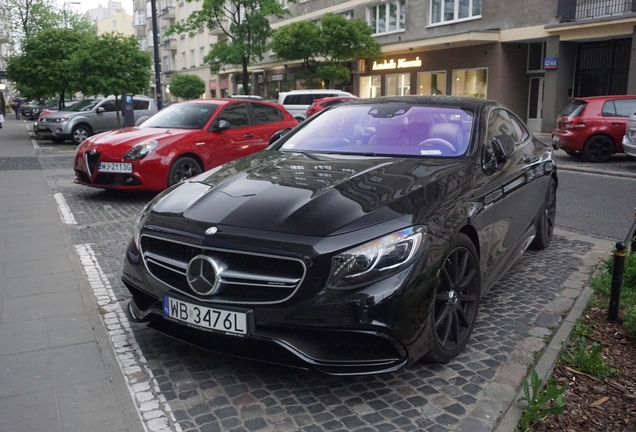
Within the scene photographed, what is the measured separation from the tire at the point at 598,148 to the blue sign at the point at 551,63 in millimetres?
10281

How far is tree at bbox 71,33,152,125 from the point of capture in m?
19.0

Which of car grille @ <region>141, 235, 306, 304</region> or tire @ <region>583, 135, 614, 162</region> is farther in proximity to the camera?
tire @ <region>583, 135, 614, 162</region>

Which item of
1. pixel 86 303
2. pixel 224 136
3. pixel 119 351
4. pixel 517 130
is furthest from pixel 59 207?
pixel 517 130

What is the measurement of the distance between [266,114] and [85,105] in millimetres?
13679

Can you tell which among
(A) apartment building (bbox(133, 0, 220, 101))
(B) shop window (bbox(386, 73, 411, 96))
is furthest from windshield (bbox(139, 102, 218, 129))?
(A) apartment building (bbox(133, 0, 220, 101))

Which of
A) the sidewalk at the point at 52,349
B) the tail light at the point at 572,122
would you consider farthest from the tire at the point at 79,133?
the tail light at the point at 572,122

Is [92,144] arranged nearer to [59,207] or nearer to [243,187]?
[59,207]

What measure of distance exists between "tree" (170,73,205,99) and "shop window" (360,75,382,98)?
20.6 metres

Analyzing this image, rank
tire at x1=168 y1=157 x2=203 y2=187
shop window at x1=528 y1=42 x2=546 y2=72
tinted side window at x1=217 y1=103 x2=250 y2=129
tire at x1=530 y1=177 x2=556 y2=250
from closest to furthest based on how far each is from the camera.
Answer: tire at x1=530 y1=177 x2=556 y2=250
tire at x1=168 y1=157 x2=203 y2=187
tinted side window at x1=217 y1=103 x2=250 y2=129
shop window at x1=528 y1=42 x2=546 y2=72

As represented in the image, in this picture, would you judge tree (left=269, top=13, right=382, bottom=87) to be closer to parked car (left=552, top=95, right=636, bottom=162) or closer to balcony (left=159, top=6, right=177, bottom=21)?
parked car (left=552, top=95, right=636, bottom=162)

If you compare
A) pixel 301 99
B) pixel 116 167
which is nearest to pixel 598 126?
pixel 116 167

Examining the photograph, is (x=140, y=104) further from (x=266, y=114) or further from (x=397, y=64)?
(x=397, y=64)

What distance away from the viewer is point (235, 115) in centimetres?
1007

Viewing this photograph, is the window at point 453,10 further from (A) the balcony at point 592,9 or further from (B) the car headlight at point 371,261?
(B) the car headlight at point 371,261
